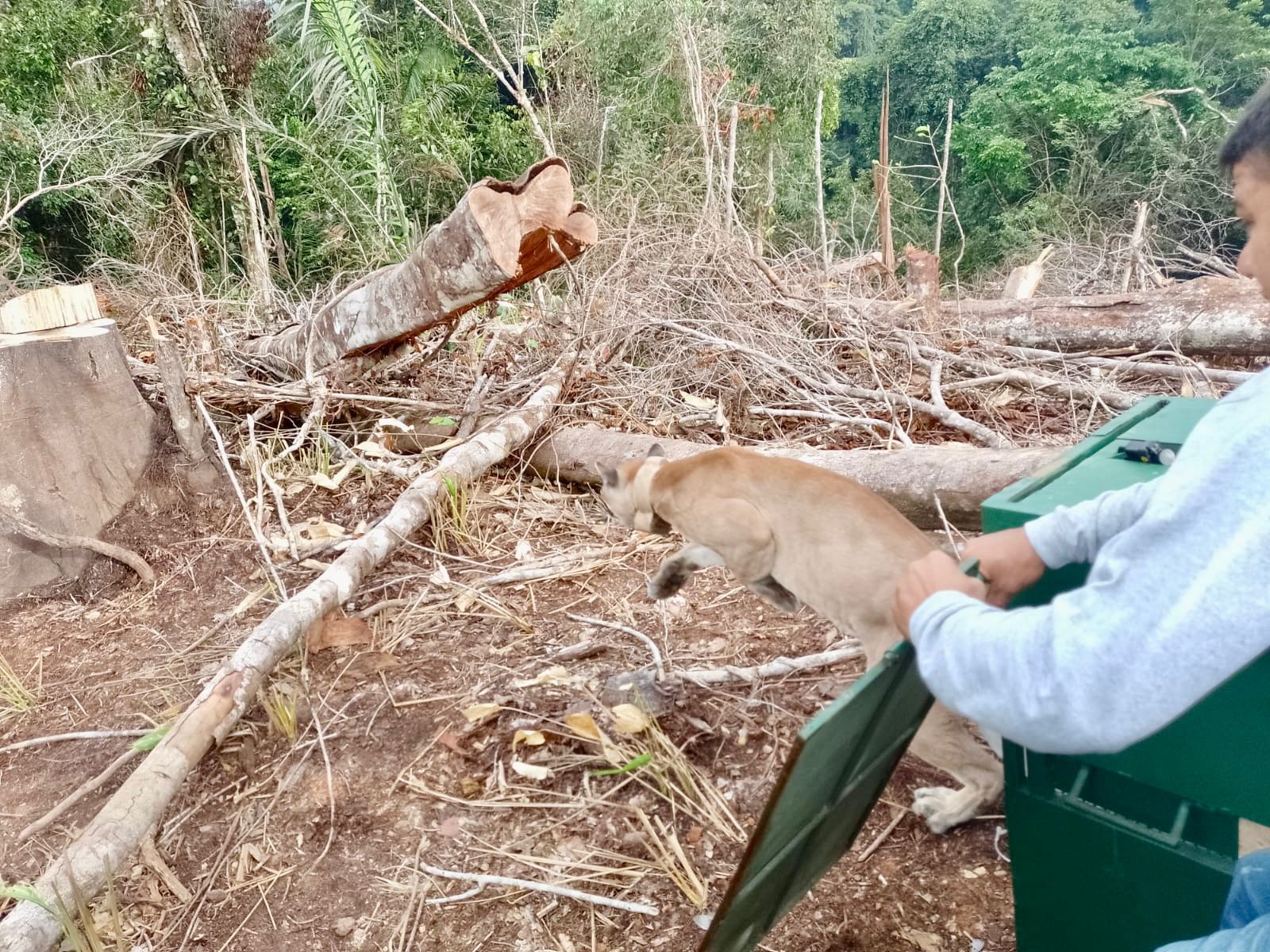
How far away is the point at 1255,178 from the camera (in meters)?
1.28

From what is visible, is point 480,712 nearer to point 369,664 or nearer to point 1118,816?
point 369,664

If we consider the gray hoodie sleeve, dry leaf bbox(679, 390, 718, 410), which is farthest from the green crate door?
dry leaf bbox(679, 390, 718, 410)

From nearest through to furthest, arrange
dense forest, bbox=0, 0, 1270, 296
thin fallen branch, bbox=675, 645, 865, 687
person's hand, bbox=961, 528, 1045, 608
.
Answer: person's hand, bbox=961, 528, 1045, 608 < thin fallen branch, bbox=675, 645, 865, 687 < dense forest, bbox=0, 0, 1270, 296

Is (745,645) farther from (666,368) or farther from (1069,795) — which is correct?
(666,368)

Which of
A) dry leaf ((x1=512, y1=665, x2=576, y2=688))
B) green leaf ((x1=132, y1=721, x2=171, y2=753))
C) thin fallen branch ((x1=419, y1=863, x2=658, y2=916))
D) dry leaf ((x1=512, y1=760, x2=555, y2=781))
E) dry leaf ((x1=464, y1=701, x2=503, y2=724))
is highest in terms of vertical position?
green leaf ((x1=132, y1=721, x2=171, y2=753))

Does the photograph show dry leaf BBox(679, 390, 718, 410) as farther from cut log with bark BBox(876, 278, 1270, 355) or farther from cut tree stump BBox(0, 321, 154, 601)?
cut tree stump BBox(0, 321, 154, 601)

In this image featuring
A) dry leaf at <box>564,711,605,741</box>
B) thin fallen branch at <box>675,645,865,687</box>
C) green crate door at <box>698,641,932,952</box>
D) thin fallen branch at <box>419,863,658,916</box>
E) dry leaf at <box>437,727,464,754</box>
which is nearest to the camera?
green crate door at <box>698,641,932,952</box>

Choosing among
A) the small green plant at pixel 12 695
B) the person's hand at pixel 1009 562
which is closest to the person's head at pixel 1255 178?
the person's hand at pixel 1009 562

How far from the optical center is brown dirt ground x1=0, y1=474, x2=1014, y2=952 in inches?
98.1

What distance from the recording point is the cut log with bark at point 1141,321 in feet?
21.9

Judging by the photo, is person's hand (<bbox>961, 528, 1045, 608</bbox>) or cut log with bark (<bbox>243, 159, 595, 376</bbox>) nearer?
person's hand (<bbox>961, 528, 1045, 608</bbox>)

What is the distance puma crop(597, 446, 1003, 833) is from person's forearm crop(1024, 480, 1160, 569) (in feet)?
2.60

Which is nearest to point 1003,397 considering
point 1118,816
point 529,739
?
point 529,739

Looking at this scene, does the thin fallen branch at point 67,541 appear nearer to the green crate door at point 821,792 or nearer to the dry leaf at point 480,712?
the dry leaf at point 480,712
